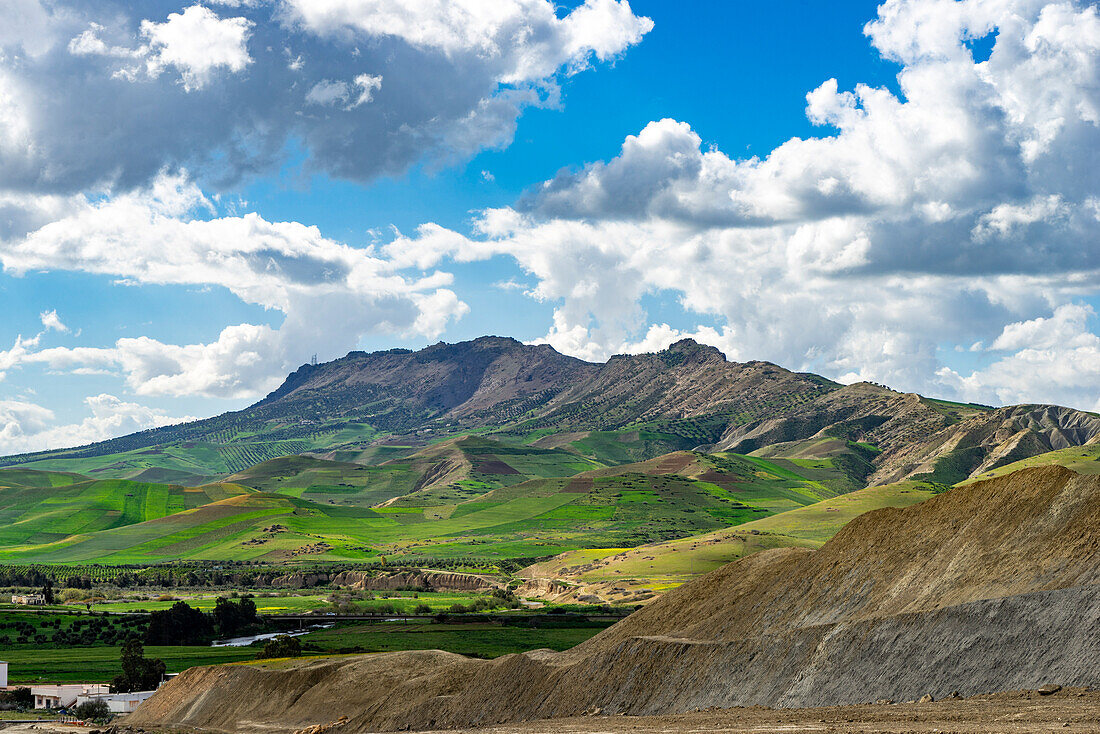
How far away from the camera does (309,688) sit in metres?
64.6

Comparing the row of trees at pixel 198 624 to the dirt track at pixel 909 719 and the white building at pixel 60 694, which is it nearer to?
the white building at pixel 60 694

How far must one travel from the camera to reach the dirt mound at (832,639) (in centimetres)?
3666

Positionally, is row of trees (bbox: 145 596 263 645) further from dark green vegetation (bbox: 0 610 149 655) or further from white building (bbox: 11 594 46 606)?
white building (bbox: 11 594 46 606)

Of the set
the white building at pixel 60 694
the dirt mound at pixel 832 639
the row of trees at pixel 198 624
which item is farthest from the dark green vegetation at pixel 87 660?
the dirt mound at pixel 832 639

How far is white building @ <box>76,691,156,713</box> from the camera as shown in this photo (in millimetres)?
78000

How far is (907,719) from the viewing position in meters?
32.1

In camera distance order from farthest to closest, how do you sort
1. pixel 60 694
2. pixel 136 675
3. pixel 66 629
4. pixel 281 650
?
pixel 66 629, pixel 281 650, pixel 136 675, pixel 60 694

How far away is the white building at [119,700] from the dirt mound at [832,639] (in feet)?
51.3

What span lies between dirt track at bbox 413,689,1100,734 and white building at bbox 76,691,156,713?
1962 inches

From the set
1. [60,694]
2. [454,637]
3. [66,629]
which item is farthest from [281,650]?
[66,629]

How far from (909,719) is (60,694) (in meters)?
73.4

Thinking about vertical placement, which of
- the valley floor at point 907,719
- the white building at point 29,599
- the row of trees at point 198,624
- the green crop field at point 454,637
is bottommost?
the green crop field at point 454,637

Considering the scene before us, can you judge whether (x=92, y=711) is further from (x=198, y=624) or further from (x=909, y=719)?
(x=909, y=719)

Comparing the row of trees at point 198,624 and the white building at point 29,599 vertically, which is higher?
the white building at point 29,599
